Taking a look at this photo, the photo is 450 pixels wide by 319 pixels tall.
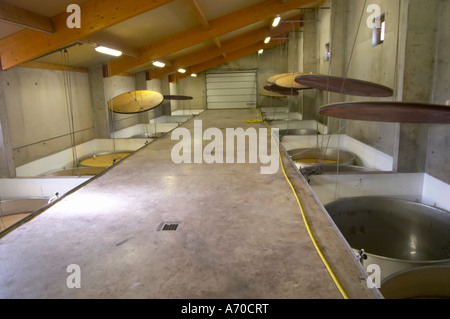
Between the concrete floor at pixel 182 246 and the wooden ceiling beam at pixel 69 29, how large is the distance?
2334mm

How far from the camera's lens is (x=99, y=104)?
8.11 metres

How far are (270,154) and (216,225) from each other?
2.13m

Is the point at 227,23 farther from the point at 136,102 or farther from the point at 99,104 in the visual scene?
the point at 99,104

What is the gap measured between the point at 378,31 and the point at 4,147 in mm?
5917

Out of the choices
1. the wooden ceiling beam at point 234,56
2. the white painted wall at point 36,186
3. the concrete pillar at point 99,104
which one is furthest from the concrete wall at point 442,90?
the wooden ceiling beam at point 234,56

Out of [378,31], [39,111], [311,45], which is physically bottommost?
[39,111]

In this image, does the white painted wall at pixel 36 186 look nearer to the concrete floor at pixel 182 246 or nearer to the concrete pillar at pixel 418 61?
the concrete floor at pixel 182 246

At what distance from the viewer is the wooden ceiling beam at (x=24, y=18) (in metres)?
3.31

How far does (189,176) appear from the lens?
3.20 metres

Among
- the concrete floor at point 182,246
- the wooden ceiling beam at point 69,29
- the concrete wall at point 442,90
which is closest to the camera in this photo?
the concrete floor at point 182,246

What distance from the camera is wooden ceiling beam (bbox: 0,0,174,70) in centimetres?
411

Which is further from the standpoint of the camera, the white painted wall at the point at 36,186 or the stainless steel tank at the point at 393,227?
the white painted wall at the point at 36,186

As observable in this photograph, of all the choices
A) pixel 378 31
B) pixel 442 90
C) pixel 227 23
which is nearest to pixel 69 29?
pixel 227 23

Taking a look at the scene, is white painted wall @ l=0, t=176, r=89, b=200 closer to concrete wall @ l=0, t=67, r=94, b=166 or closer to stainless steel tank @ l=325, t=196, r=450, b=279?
concrete wall @ l=0, t=67, r=94, b=166
